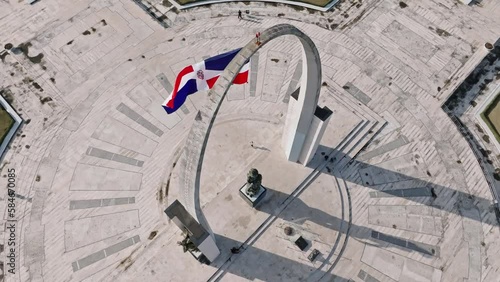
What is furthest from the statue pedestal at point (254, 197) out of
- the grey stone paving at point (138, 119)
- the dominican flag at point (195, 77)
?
the dominican flag at point (195, 77)

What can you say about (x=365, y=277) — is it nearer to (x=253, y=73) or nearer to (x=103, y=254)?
(x=103, y=254)

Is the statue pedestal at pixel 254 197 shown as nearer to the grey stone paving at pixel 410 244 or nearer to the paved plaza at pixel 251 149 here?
the paved plaza at pixel 251 149

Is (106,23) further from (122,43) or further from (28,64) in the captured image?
(28,64)

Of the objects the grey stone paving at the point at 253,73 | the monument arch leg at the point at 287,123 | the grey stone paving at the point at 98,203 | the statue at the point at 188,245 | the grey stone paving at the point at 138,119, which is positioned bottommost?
the grey stone paving at the point at 98,203

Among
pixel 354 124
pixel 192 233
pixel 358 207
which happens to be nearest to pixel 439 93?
pixel 354 124

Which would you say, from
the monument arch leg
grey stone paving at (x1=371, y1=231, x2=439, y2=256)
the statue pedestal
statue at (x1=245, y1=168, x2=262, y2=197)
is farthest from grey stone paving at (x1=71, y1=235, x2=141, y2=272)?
grey stone paving at (x1=371, y1=231, x2=439, y2=256)

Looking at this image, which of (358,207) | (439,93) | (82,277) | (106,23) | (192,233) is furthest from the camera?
(106,23)
